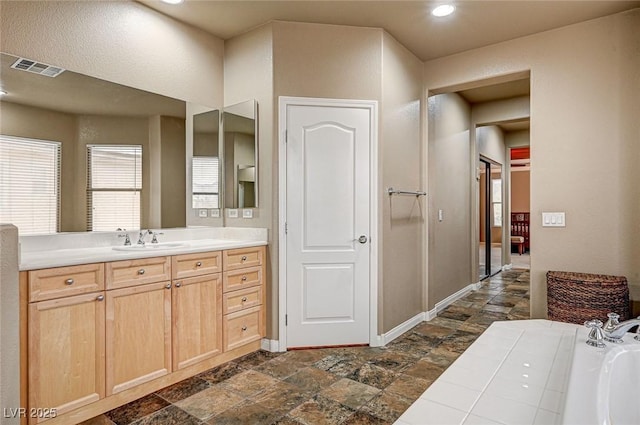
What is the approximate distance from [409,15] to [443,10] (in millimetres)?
260

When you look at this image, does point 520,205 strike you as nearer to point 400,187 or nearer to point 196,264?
point 400,187

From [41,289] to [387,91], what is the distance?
2.87 meters

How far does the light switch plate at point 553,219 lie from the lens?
3115mm

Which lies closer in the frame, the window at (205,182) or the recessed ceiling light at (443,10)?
the recessed ceiling light at (443,10)

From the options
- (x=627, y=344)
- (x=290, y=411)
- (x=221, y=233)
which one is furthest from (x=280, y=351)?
(x=627, y=344)

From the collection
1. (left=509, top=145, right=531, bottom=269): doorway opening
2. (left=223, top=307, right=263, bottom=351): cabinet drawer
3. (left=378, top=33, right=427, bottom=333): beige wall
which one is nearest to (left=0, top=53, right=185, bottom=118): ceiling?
(left=223, top=307, right=263, bottom=351): cabinet drawer

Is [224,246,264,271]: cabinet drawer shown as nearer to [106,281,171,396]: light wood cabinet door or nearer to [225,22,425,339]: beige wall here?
[225,22,425,339]: beige wall

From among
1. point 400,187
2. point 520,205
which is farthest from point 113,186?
point 520,205

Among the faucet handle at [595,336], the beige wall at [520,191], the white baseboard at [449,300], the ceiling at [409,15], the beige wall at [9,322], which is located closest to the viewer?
the faucet handle at [595,336]

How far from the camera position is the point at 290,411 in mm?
2148

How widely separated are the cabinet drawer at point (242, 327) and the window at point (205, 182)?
1.03m

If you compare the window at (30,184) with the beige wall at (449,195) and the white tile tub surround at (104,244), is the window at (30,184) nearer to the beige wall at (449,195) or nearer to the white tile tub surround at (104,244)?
the white tile tub surround at (104,244)

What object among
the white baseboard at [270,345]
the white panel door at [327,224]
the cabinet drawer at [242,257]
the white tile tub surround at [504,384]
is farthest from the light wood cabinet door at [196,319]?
the white tile tub surround at [504,384]

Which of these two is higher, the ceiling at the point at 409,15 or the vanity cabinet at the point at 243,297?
the ceiling at the point at 409,15
